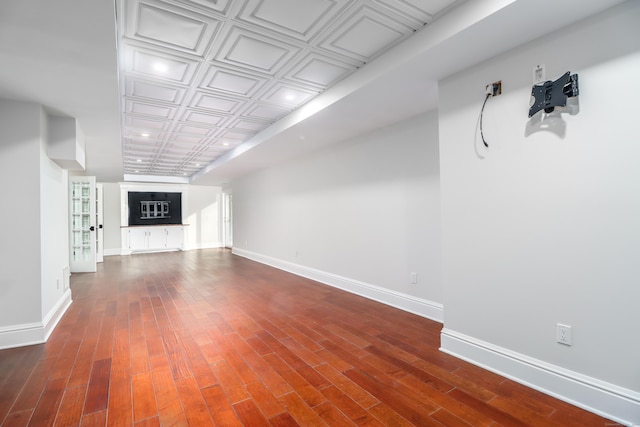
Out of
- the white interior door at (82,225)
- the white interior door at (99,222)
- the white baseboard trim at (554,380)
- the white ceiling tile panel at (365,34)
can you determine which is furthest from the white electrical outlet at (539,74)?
the white interior door at (99,222)

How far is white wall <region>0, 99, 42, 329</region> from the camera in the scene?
274 cm

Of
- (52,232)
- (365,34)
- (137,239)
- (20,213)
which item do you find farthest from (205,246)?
Answer: (365,34)

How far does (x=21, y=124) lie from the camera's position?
280 centimetres

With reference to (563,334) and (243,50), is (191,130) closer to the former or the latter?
(243,50)

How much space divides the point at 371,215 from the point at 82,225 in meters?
6.03

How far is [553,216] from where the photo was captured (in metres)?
1.92

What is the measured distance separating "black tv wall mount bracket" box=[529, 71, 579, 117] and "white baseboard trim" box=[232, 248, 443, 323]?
7.05ft

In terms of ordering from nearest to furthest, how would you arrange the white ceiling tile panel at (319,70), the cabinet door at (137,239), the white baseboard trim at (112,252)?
the white ceiling tile panel at (319,70)
the white baseboard trim at (112,252)
the cabinet door at (137,239)

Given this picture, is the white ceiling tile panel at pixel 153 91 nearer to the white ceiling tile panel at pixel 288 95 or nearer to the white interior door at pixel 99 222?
the white ceiling tile panel at pixel 288 95

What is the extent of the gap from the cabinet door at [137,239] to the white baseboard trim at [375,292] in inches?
238

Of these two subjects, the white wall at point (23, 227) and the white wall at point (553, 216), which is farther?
the white wall at point (23, 227)

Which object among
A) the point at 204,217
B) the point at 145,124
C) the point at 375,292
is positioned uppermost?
the point at 145,124

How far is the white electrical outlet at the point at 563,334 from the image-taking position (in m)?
1.85

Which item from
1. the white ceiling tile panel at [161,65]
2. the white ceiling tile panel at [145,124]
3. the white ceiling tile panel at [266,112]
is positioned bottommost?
the white ceiling tile panel at [145,124]
